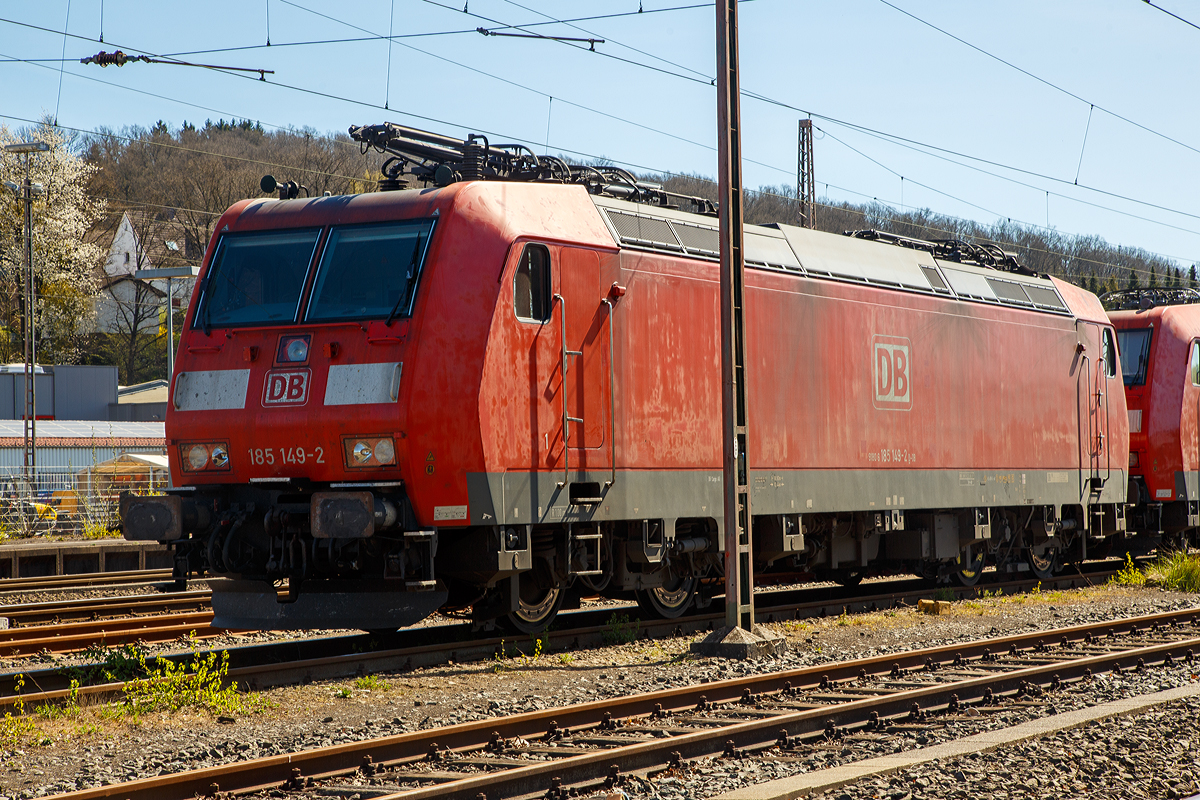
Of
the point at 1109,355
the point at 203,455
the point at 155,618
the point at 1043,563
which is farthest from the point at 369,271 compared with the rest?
the point at 1109,355

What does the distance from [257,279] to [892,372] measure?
24.8 ft

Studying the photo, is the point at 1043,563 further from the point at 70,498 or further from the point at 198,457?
the point at 70,498

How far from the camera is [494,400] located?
32.4ft

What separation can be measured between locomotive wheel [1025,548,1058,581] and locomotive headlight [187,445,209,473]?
39.6 ft

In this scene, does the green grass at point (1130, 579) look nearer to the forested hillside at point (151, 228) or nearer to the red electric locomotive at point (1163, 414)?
the red electric locomotive at point (1163, 414)

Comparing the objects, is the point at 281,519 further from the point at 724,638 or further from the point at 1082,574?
the point at 1082,574

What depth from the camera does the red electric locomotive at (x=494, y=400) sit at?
972cm

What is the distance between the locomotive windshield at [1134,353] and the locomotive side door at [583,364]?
12.4 metres

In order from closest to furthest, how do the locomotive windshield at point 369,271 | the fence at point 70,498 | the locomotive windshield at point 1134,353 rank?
the locomotive windshield at point 369,271
the locomotive windshield at point 1134,353
the fence at point 70,498

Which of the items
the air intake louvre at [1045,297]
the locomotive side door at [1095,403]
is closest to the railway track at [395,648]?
the locomotive side door at [1095,403]

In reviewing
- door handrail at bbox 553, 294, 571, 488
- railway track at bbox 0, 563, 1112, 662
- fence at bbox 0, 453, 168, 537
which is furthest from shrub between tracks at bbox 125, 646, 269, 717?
fence at bbox 0, 453, 168, 537

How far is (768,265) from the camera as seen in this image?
12.9 metres

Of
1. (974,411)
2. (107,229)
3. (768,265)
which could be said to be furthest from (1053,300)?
(107,229)

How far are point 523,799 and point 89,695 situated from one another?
163 inches
